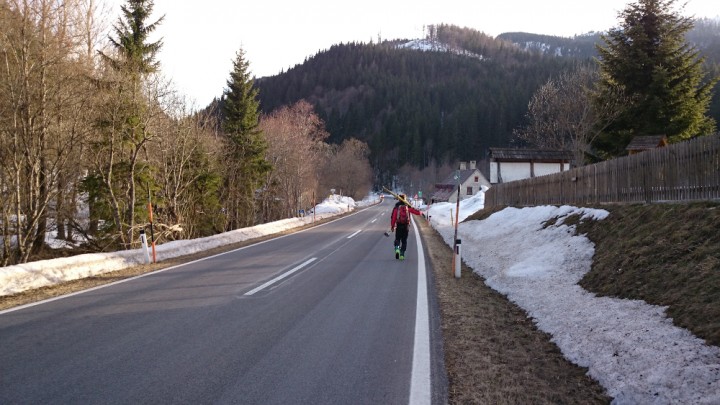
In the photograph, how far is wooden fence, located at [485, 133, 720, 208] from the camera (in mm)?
8727

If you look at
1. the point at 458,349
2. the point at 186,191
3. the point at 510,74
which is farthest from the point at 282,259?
the point at 510,74

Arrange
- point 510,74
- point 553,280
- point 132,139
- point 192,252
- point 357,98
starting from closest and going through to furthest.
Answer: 1. point 553,280
2. point 192,252
3. point 132,139
4. point 510,74
5. point 357,98

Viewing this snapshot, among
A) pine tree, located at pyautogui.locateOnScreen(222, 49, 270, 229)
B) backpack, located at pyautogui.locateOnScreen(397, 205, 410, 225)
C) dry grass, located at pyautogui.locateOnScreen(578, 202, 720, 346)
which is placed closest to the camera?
dry grass, located at pyautogui.locateOnScreen(578, 202, 720, 346)

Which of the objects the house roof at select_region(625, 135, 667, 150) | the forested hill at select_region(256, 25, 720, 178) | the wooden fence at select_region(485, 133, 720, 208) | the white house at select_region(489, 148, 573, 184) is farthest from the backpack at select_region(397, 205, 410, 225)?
the forested hill at select_region(256, 25, 720, 178)

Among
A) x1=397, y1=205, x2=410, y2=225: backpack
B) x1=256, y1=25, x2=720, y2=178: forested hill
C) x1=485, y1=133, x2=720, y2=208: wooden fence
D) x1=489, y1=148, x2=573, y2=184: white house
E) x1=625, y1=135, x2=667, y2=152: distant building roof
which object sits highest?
x1=256, y1=25, x2=720, y2=178: forested hill

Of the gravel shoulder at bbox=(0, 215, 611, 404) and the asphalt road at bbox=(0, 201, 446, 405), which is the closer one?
the asphalt road at bbox=(0, 201, 446, 405)

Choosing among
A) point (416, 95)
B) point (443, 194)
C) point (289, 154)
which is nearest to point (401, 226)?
point (289, 154)

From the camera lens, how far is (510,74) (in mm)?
145250

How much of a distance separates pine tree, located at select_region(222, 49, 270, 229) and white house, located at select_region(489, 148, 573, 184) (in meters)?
34.2

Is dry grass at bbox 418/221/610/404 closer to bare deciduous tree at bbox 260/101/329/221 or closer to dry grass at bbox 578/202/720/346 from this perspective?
dry grass at bbox 578/202/720/346

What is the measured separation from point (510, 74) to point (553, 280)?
150000 millimetres

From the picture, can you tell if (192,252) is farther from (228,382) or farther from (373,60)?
(373,60)

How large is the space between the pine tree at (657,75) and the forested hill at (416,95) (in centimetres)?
8333

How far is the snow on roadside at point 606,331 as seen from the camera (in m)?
3.69
